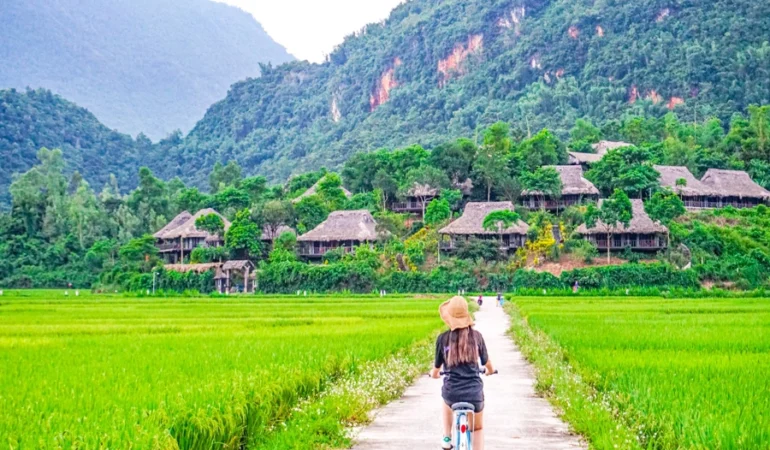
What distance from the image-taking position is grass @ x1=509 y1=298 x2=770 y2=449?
6.73 m

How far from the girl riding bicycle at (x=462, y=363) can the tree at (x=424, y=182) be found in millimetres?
51089

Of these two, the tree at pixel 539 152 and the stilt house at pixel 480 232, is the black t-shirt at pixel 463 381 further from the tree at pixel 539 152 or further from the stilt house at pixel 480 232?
the tree at pixel 539 152

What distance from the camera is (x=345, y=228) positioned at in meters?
54.1

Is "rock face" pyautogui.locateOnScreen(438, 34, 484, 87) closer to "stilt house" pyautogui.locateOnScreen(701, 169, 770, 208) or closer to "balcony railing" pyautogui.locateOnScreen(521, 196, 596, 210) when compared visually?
"stilt house" pyautogui.locateOnScreen(701, 169, 770, 208)

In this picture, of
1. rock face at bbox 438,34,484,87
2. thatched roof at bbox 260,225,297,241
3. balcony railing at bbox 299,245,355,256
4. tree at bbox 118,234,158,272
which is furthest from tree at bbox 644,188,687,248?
rock face at bbox 438,34,484,87

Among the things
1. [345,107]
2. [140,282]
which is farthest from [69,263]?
[345,107]

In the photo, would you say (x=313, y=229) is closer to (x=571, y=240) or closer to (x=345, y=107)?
(x=571, y=240)

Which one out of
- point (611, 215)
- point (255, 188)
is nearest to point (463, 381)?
point (611, 215)

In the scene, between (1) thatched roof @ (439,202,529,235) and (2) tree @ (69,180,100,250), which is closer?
(1) thatched roof @ (439,202,529,235)

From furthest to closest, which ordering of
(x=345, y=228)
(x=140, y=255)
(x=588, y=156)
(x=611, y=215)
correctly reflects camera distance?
(x=588, y=156) → (x=140, y=255) → (x=345, y=228) → (x=611, y=215)

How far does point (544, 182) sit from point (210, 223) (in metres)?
22.1

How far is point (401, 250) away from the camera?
169ft

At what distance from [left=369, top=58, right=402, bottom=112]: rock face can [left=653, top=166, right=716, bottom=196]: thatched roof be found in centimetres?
8766

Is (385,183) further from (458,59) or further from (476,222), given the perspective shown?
(458,59)
